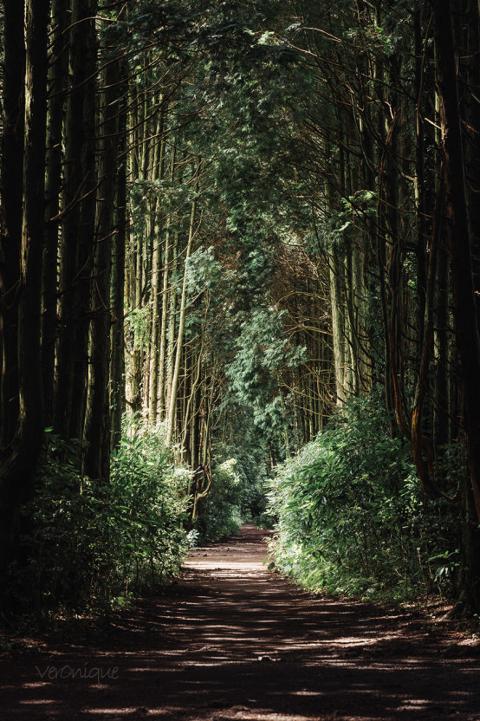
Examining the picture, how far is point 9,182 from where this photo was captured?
28.0 feet

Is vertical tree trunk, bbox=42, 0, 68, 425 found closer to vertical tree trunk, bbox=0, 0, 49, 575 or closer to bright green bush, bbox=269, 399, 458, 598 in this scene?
vertical tree trunk, bbox=0, 0, 49, 575

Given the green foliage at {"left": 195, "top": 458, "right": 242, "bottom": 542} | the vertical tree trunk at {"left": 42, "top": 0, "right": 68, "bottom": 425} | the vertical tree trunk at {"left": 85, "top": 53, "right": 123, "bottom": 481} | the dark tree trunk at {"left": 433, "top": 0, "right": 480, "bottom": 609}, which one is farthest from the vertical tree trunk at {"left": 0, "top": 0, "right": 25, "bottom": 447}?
the green foliage at {"left": 195, "top": 458, "right": 242, "bottom": 542}

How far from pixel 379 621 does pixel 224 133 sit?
950 cm

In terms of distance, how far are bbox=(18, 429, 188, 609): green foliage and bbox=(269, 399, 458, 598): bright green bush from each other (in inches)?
105

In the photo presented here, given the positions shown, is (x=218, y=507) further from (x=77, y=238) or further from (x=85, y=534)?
(x=85, y=534)

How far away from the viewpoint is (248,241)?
22.1 m

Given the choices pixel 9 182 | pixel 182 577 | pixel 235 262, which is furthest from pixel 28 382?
pixel 235 262

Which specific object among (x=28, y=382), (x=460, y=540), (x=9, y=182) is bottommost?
(x=460, y=540)

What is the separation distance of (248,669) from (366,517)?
20.9ft

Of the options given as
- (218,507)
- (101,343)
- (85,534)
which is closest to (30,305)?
(85,534)

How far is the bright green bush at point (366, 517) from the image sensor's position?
33.1ft

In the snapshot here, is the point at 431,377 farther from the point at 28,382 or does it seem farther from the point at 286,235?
the point at 286,235

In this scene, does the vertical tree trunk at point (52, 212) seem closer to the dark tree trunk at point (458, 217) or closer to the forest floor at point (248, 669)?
the forest floor at point (248, 669)

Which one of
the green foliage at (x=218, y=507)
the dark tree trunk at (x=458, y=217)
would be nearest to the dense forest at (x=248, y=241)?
the dark tree trunk at (x=458, y=217)
